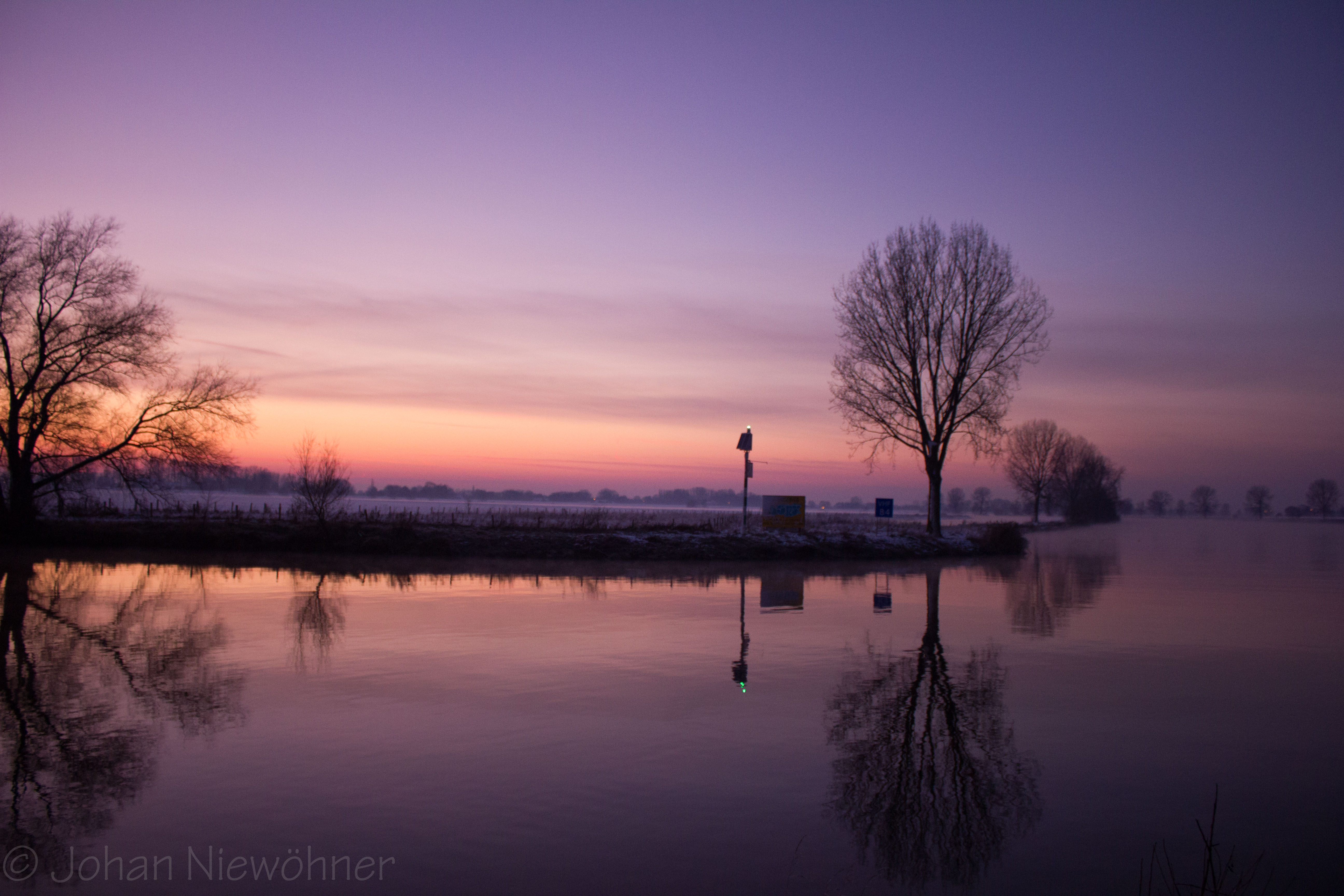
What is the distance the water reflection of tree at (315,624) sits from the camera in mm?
10109

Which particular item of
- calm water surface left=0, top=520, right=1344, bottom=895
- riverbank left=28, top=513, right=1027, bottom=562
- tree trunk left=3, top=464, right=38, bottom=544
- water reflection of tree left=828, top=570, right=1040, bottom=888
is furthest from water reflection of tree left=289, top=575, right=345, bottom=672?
tree trunk left=3, top=464, right=38, bottom=544

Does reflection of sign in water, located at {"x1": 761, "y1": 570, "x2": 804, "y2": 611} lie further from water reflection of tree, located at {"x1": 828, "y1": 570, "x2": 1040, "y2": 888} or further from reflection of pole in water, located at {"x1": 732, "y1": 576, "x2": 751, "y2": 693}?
water reflection of tree, located at {"x1": 828, "y1": 570, "x2": 1040, "y2": 888}

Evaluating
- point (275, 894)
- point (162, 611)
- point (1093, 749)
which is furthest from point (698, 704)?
point (162, 611)

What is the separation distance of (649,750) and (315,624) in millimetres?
7995

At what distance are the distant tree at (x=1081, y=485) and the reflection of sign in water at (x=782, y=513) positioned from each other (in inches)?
3217

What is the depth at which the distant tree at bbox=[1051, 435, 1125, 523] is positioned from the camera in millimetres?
108000

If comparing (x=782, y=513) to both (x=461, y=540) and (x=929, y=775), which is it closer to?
(x=461, y=540)

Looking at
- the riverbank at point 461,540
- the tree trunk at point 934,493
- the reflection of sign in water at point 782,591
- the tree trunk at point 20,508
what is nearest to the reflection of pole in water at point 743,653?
the reflection of sign in water at point 782,591

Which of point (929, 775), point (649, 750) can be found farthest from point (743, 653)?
point (929, 775)

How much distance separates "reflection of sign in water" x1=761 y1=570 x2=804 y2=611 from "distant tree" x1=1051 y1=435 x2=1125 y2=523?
9286 cm

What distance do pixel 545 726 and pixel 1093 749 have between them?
4.81 m

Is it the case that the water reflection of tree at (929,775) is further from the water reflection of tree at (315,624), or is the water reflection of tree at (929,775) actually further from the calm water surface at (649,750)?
the water reflection of tree at (315,624)

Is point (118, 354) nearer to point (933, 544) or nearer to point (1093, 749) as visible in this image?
point (933, 544)

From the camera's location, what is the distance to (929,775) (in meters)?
6.25
